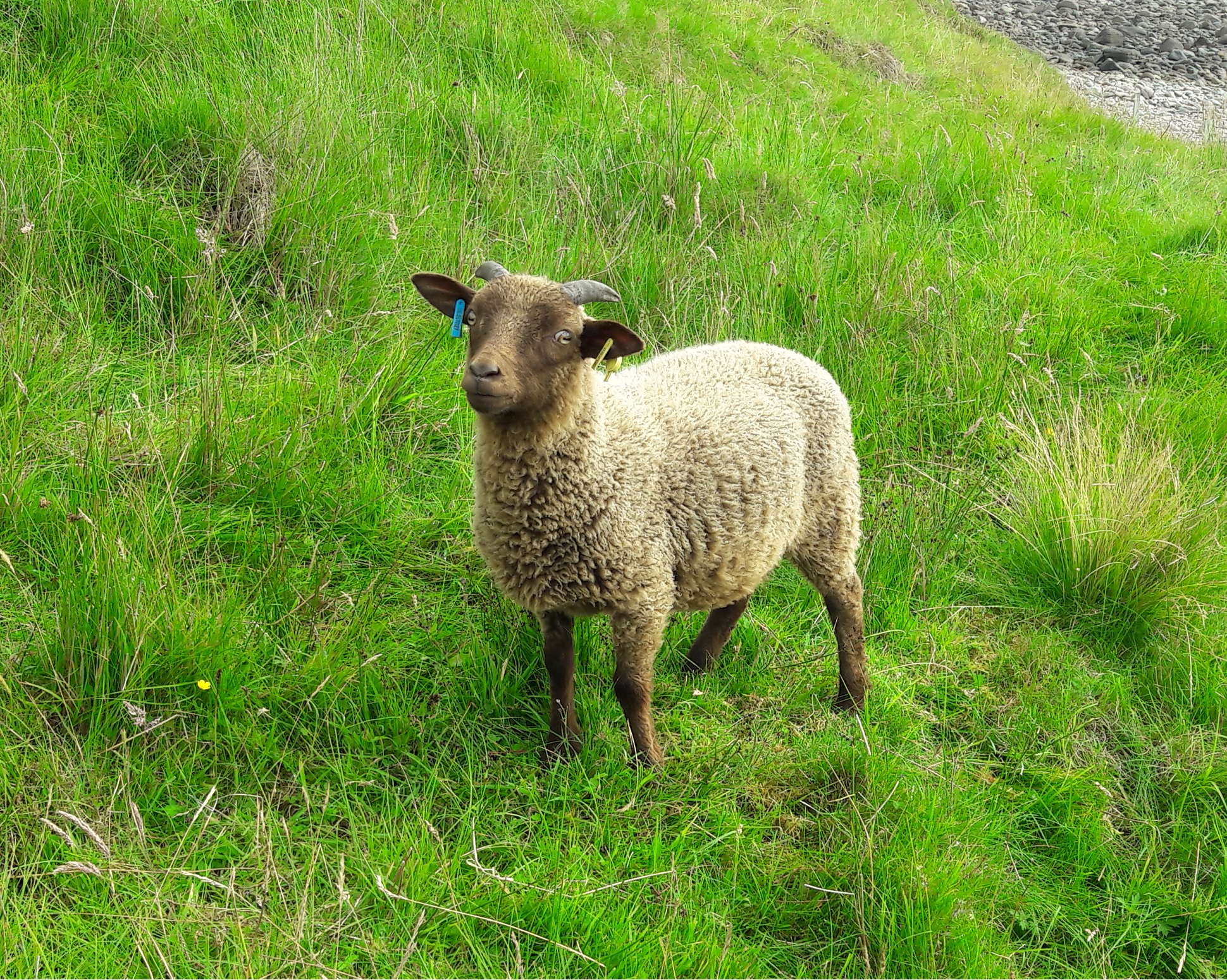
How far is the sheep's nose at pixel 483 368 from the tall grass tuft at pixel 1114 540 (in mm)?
2725

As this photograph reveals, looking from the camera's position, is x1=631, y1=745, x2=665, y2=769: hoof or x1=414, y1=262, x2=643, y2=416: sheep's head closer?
x1=414, y1=262, x2=643, y2=416: sheep's head

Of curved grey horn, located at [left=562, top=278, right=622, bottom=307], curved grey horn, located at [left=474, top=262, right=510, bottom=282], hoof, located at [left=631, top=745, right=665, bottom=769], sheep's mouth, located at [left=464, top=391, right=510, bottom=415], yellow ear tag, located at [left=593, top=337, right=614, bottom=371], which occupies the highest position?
curved grey horn, located at [left=562, top=278, right=622, bottom=307]

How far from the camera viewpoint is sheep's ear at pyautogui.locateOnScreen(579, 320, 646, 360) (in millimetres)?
2871

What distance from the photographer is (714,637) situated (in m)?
3.74

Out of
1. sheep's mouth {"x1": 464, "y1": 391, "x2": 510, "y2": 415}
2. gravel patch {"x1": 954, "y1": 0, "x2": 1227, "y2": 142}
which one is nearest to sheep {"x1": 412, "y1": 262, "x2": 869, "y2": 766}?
sheep's mouth {"x1": 464, "y1": 391, "x2": 510, "y2": 415}

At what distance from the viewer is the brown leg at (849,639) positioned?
3.66 meters

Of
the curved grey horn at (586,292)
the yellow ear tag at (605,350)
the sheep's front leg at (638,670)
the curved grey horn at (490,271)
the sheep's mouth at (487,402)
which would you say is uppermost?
the curved grey horn at (586,292)

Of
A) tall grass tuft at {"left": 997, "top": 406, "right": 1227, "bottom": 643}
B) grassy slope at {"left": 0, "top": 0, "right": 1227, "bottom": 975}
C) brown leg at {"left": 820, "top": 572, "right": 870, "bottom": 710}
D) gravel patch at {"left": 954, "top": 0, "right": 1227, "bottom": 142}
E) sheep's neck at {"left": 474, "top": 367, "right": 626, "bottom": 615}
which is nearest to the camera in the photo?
grassy slope at {"left": 0, "top": 0, "right": 1227, "bottom": 975}

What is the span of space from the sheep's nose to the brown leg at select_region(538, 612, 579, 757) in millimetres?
927

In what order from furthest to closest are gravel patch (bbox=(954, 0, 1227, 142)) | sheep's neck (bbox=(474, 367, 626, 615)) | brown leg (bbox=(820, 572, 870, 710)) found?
1. gravel patch (bbox=(954, 0, 1227, 142))
2. brown leg (bbox=(820, 572, 870, 710))
3. sheep's neck (bbox=(474, 367, 626, 615))

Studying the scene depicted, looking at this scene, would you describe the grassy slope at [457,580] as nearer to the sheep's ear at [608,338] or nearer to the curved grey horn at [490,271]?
the curved grey horn at [490,271]

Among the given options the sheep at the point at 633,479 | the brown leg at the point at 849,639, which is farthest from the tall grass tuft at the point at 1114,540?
the sheep at the point at 633,479

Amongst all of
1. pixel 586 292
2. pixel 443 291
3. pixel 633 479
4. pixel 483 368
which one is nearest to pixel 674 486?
pixel 633 479

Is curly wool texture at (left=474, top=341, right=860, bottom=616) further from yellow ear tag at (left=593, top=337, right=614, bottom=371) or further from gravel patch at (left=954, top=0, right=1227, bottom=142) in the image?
gravel patch at (left=954, top=0, right=1227, bottom=142)
